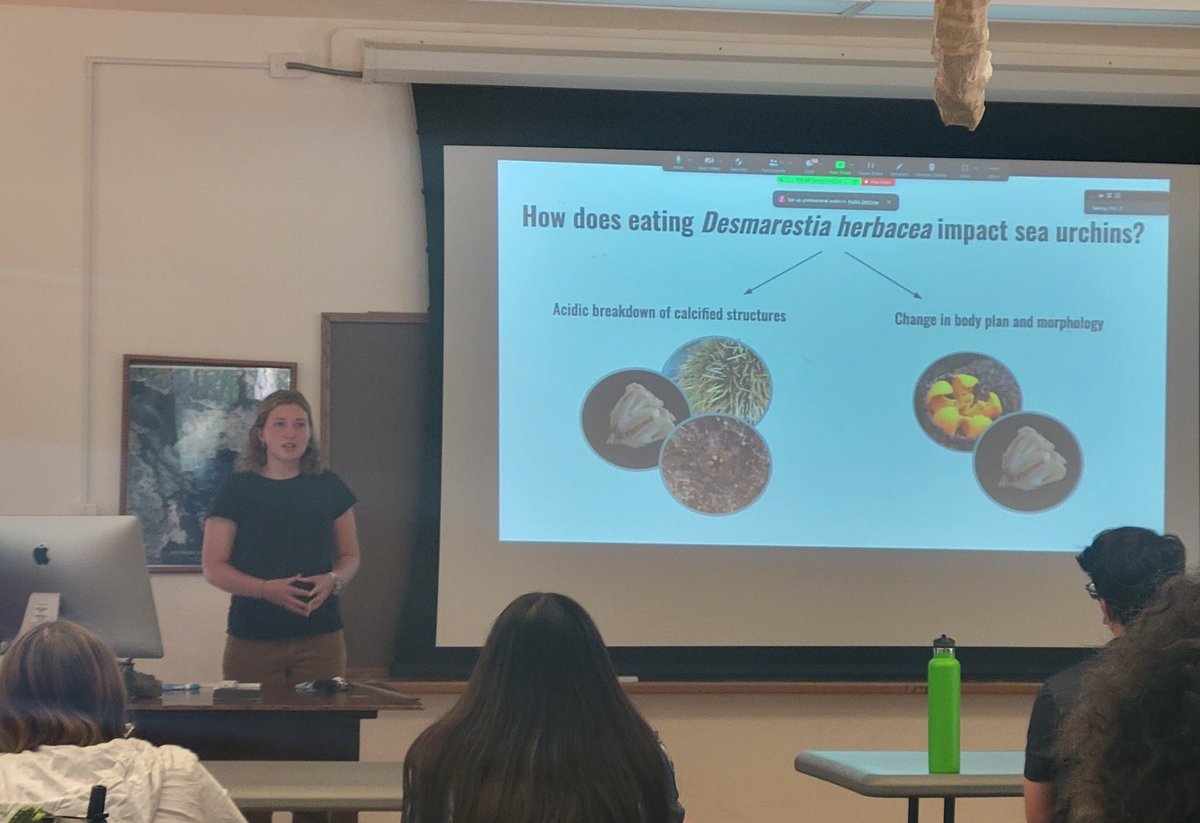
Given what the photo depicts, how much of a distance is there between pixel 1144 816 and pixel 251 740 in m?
2.78

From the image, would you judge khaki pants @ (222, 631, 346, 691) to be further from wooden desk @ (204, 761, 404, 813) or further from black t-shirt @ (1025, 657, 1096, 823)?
black t-shirt @ (1025, 657, 1096, 823)

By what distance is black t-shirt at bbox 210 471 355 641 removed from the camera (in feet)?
13.2

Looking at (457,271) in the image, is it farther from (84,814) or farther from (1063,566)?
(84,814)

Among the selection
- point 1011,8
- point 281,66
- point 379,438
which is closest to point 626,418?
point 379,438

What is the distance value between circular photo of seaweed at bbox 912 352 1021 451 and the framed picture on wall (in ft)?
7.28

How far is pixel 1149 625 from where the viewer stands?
88 cm

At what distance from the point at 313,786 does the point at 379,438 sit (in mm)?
1952

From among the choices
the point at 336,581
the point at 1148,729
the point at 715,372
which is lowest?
the point at 336,581

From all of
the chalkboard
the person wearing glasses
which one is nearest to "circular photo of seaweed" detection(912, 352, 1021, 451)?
the chalkboard

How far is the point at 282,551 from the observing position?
13.4 feet

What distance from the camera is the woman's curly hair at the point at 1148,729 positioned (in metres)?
0.78

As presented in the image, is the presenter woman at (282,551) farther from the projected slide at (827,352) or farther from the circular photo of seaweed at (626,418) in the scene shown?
the circular photo of seaweed at (626,418)

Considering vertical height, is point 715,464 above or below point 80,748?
above

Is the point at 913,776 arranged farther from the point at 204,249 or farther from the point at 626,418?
the point at 204,249
